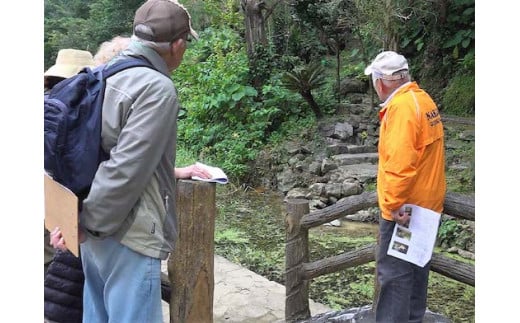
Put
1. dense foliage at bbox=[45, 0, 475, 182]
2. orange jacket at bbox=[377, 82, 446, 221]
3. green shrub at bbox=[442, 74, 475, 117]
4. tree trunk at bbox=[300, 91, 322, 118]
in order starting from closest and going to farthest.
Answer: orange jacket at bbox=[377, 82, 446, 221] < green shrub at bbox=[442, 74, 475, 117] < dense foliage at bbox=[45, 0, 475, 182] < tree trunk at bbox=[300, 91, 322, 118]

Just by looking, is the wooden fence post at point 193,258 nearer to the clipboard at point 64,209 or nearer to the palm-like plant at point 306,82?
the clipboard at point 64,209

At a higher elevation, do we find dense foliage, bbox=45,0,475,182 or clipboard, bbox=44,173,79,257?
dense foliage, bbox=45,0,475,182

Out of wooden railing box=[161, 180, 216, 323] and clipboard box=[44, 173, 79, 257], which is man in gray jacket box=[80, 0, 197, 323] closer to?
clipboard box=[44, 173, 79, 257]

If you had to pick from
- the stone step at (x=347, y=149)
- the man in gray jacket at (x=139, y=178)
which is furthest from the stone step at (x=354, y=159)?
the man in gray jacket at (x=139, y=178)

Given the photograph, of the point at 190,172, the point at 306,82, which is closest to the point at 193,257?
the point at 190,172

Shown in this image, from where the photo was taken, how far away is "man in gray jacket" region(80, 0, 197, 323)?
Result: 160 cm

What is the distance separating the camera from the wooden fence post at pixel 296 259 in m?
3.47

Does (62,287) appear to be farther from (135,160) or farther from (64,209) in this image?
(135,160)

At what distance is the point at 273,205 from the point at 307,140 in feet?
6.48

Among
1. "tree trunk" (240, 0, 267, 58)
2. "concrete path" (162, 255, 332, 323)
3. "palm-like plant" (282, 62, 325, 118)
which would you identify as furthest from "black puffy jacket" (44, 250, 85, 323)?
"tree trunk" (240, 0, 267, 58)

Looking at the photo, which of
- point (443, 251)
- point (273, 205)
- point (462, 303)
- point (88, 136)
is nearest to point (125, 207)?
point (88, 136)

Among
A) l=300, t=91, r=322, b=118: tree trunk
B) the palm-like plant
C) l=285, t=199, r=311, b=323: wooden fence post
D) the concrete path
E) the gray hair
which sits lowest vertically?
the concrete path

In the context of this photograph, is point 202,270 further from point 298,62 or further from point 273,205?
point 298,62

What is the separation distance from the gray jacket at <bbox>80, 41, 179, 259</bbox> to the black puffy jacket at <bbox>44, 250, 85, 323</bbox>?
1.72 ft
